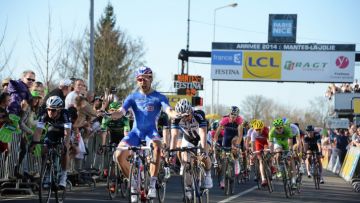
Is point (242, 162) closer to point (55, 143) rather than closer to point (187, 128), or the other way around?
point (187, 128)

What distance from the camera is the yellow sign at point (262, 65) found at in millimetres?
33594

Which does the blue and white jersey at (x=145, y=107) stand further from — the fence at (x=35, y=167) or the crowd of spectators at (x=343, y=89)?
the crowd of spectators at (x=343, y=89)

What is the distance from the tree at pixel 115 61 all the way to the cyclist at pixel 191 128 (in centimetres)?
2575

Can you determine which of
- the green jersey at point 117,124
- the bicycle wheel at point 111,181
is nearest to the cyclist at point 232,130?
the green jersey at point 117,124

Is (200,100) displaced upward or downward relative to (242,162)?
upward

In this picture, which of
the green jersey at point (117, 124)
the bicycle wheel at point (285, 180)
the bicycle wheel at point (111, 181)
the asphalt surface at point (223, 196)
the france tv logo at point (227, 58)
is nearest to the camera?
the asphalt surface at point (223, 196)

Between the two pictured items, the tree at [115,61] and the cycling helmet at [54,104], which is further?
the tree at [115,61]

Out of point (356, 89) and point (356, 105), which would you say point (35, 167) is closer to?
point (356, 105)

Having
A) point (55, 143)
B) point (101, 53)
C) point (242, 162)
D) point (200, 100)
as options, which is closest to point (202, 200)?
point (55, 143)

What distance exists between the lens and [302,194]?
13.6m

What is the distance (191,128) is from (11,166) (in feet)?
12.3

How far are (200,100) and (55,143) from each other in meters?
25.4

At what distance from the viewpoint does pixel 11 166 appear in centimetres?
998

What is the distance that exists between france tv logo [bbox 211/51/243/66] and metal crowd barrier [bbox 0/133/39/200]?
80.5ft
